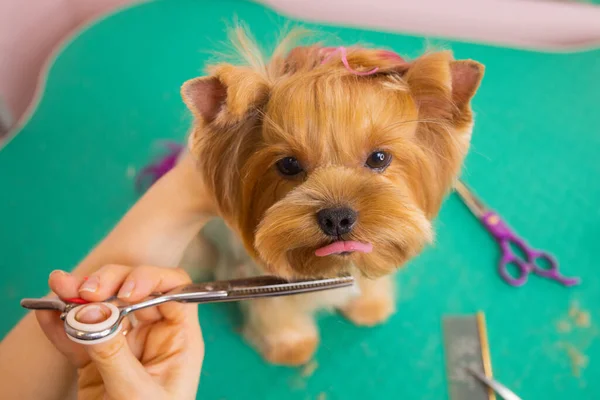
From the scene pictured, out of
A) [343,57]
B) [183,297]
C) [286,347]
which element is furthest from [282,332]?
[343,57]

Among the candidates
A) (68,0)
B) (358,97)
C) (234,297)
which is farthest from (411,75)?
(68,0)

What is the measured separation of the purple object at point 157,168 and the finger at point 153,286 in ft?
2.14

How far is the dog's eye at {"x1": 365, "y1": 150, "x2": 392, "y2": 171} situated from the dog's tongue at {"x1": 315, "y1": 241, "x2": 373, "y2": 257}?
0.14 meters

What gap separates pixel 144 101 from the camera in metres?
1.73

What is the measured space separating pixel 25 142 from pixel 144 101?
0.38 meters

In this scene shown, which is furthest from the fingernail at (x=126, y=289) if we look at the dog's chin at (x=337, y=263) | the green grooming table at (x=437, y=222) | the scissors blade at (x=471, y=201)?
the scissors blade at (x=471, y=201)

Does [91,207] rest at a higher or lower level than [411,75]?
lower

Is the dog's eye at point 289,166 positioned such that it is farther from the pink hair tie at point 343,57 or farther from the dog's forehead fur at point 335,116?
the pink hair tie at point 343,57

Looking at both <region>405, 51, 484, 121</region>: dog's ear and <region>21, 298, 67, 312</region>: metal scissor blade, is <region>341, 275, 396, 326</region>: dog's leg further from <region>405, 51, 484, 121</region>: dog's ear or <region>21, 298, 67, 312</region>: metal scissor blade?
<region>21, 298, 67, 312</region>: metal scissor blade

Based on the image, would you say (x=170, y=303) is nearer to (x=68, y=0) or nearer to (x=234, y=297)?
(x=234, y=297)

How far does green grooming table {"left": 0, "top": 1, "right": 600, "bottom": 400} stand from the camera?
132cm

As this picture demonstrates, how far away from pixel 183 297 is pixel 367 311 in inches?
23.9

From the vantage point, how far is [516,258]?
1.49 meters

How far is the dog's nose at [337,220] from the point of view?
34.4 inches
